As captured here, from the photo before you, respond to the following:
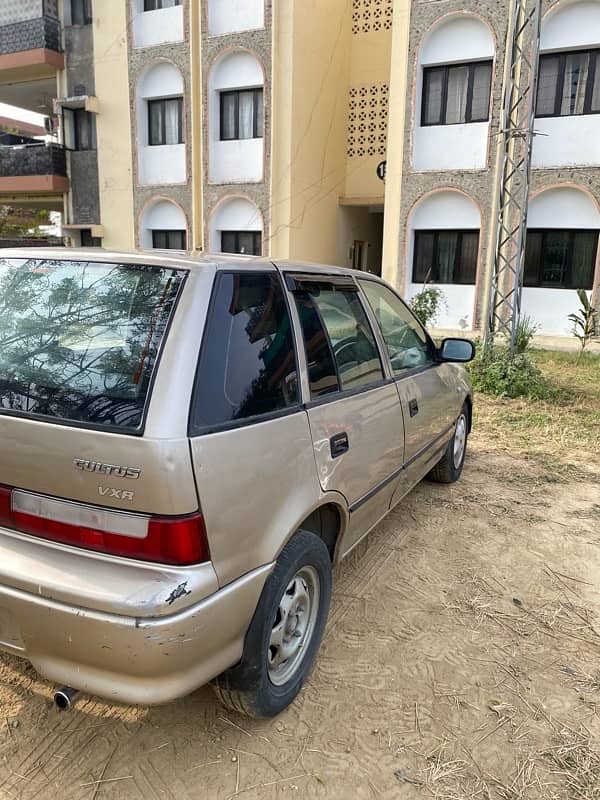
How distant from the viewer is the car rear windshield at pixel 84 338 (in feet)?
6.44

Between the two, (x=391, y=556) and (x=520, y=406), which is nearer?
(x=391, y=556)

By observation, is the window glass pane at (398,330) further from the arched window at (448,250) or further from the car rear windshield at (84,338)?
the arched window at (448,250)

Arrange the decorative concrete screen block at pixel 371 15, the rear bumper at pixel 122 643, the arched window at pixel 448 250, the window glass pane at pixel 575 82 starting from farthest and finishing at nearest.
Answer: the decorative concrete screen block at pixel 371 15 < the arched window at pixel 448 250 < the window glass pane at pixel 575 82 < the rear bumper at pixel 122 643

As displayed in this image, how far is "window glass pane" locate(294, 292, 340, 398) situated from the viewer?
2.60 meters

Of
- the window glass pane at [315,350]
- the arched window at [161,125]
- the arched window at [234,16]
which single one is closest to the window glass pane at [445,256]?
the arched window at [234,16]

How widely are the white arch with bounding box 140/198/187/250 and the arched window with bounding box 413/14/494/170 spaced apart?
7.73 m

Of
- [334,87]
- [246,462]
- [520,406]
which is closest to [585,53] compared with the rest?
[334,87]

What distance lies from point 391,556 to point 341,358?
1538 millimetres

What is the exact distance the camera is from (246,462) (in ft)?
6.70

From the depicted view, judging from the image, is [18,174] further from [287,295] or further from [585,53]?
[287,295]

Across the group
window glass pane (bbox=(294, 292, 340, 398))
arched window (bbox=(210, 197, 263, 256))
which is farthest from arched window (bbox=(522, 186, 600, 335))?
window glass pane (bbox=(294, 292, 340, 398))

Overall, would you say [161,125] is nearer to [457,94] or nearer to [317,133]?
[317,133]

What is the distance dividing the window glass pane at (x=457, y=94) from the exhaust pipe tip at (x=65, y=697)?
52.7 ft

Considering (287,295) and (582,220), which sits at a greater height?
(582,220)
